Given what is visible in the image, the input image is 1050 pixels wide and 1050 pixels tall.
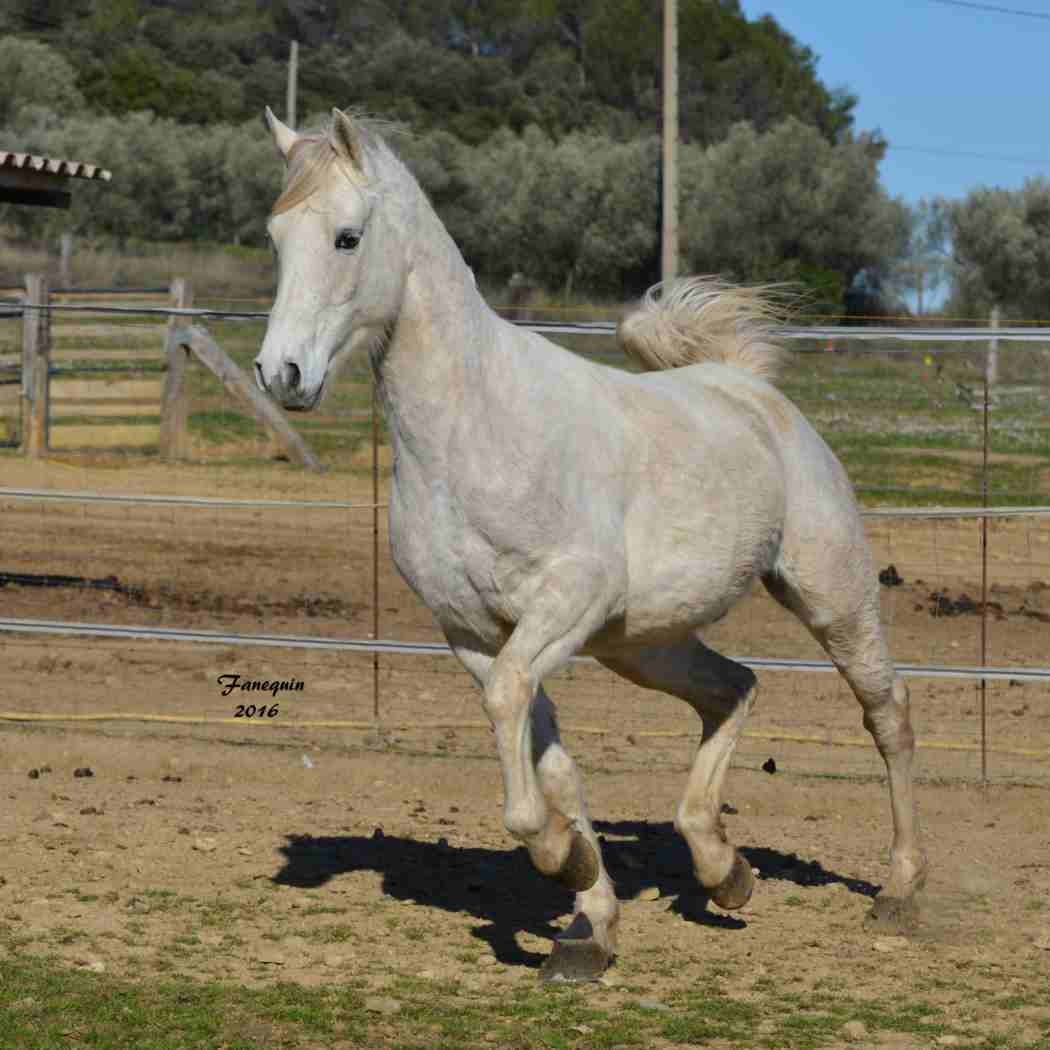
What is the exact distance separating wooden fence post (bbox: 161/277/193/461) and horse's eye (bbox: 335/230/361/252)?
42.5 feet

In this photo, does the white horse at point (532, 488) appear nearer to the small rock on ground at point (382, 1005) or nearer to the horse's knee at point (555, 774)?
the horse's knee at point (555, 774)

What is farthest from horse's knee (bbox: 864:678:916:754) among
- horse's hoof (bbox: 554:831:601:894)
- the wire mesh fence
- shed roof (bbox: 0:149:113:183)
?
shed roof (bbox: 0:149:113:183)

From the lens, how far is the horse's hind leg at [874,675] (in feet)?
18.5

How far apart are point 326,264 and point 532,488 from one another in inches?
31.5

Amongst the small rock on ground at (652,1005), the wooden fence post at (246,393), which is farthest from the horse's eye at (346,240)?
the wooden fence post at (246,393)

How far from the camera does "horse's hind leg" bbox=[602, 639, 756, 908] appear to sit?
5.38m

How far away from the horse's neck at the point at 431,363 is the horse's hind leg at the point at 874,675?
57.7 inches

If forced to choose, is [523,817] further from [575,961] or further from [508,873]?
[508,873]

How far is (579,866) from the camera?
15.5ft

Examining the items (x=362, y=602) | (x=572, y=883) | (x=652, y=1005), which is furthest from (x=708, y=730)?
(x=362, y=602)

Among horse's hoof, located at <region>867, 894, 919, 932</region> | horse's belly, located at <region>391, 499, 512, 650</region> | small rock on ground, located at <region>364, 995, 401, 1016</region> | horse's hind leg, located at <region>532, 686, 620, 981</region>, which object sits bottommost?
horse's hoof, located at <region>867, 894, 919, 932</region>

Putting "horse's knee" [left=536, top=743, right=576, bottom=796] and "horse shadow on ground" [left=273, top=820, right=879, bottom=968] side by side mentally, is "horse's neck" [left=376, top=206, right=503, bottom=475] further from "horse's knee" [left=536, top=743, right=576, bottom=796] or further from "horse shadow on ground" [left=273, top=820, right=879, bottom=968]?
"horse shadow on ground" [left=273, top=820, right=879, bottom=968]

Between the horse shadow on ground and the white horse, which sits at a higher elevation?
the white horse

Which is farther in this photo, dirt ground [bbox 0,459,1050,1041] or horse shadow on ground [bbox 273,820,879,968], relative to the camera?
horse shadow on ground [bbox 273,820,879,968]
